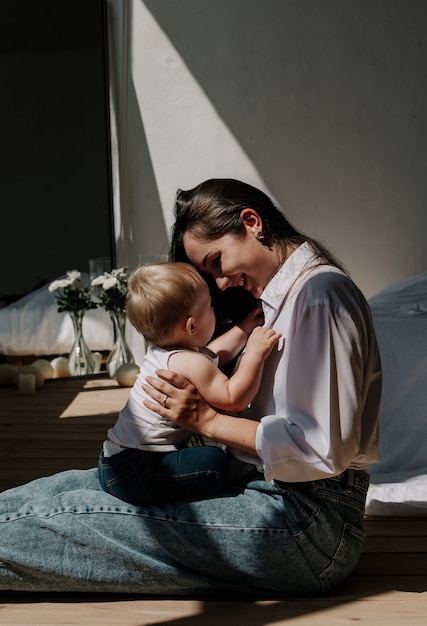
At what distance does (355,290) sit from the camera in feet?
6.19

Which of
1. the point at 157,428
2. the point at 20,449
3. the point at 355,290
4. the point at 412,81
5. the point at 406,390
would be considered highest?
the point at 412,81

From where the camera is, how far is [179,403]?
2.00m

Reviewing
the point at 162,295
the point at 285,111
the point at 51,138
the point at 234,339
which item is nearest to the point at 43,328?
the point at 51,138

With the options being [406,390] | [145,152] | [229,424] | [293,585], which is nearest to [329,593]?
[293,585]

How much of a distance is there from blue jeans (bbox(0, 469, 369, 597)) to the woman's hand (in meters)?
0.21

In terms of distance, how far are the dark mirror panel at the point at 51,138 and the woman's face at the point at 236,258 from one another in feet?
10.9

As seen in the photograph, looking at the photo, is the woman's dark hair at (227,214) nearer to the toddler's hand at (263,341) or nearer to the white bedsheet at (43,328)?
the toddler's hand at (263,341)

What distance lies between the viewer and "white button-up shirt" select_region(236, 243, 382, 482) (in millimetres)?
1809

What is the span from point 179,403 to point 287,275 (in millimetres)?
394

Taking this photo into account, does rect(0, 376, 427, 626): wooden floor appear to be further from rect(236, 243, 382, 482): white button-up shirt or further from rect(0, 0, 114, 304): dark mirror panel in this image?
rect(0, 0, 114, 304): dark mirror panel

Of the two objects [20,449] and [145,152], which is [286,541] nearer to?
[20,449]

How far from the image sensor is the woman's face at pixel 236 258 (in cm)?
203

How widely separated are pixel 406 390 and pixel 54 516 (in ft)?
4.86

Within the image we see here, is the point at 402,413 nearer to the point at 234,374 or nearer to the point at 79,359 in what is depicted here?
the point at 234,374
